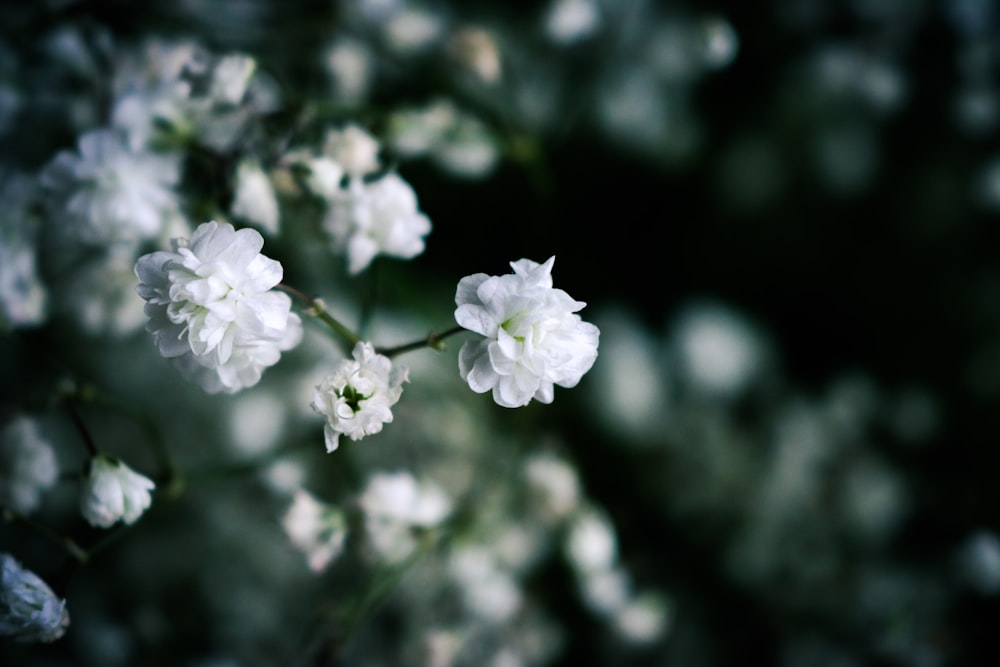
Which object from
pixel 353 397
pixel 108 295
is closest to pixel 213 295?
pixel 353 397

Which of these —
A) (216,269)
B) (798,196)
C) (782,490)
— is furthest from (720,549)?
(216,269)

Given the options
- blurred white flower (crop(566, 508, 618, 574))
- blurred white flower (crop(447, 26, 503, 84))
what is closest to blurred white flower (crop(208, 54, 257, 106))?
blurred white flower (crop(447, 26, 503, 84))

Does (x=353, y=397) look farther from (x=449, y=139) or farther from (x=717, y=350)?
(x=717, y=350)

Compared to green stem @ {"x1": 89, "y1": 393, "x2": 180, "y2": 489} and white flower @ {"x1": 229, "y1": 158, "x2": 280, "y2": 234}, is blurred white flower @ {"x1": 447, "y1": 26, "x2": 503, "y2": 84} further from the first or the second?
green stem @ {"x1": 89, "y1": 393, "x2": 180, "y2": 489}

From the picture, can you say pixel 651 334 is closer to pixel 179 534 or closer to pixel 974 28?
pixel 974 28

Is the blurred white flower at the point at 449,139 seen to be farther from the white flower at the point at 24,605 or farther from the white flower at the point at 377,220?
the white flower at the point at 24,605
